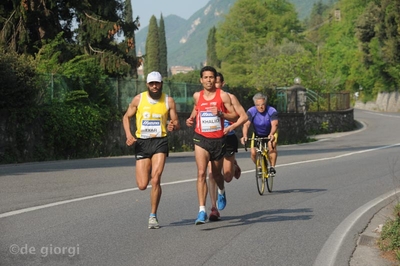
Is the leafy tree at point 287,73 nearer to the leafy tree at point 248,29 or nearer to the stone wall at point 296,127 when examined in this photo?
the stone wall at point 296,127

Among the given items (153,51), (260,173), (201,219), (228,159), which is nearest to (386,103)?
(153,51)

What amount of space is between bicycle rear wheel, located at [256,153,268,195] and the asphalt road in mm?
151

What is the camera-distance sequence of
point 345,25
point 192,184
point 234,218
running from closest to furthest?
1. point 234,218
2. point 192,184
3. point 345,25

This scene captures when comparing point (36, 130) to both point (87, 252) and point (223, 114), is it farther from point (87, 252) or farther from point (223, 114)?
point (87, 252)

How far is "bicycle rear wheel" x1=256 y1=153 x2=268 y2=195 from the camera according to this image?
1492 cm

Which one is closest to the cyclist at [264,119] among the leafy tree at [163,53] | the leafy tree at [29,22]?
the leafy tree at [29,22]

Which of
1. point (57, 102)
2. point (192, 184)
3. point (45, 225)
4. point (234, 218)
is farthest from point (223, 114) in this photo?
point (57, 102)

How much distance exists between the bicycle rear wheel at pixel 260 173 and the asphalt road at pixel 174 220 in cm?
15

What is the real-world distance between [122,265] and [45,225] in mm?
2565

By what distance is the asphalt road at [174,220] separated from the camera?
8578 millimetres

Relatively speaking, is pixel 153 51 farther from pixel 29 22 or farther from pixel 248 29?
pixel 29 22

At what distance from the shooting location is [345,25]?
121875 mm

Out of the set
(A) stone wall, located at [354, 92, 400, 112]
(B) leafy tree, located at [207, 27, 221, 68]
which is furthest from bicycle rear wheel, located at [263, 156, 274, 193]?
(B) leafy tree, located at [207, 27, 221, 68]

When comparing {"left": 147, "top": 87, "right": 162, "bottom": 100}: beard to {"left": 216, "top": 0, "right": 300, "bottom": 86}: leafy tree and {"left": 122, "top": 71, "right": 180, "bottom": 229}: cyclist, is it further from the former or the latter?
{"left": 216, "top": 0, "right": 300, "bottom": 86}: leafy tree
